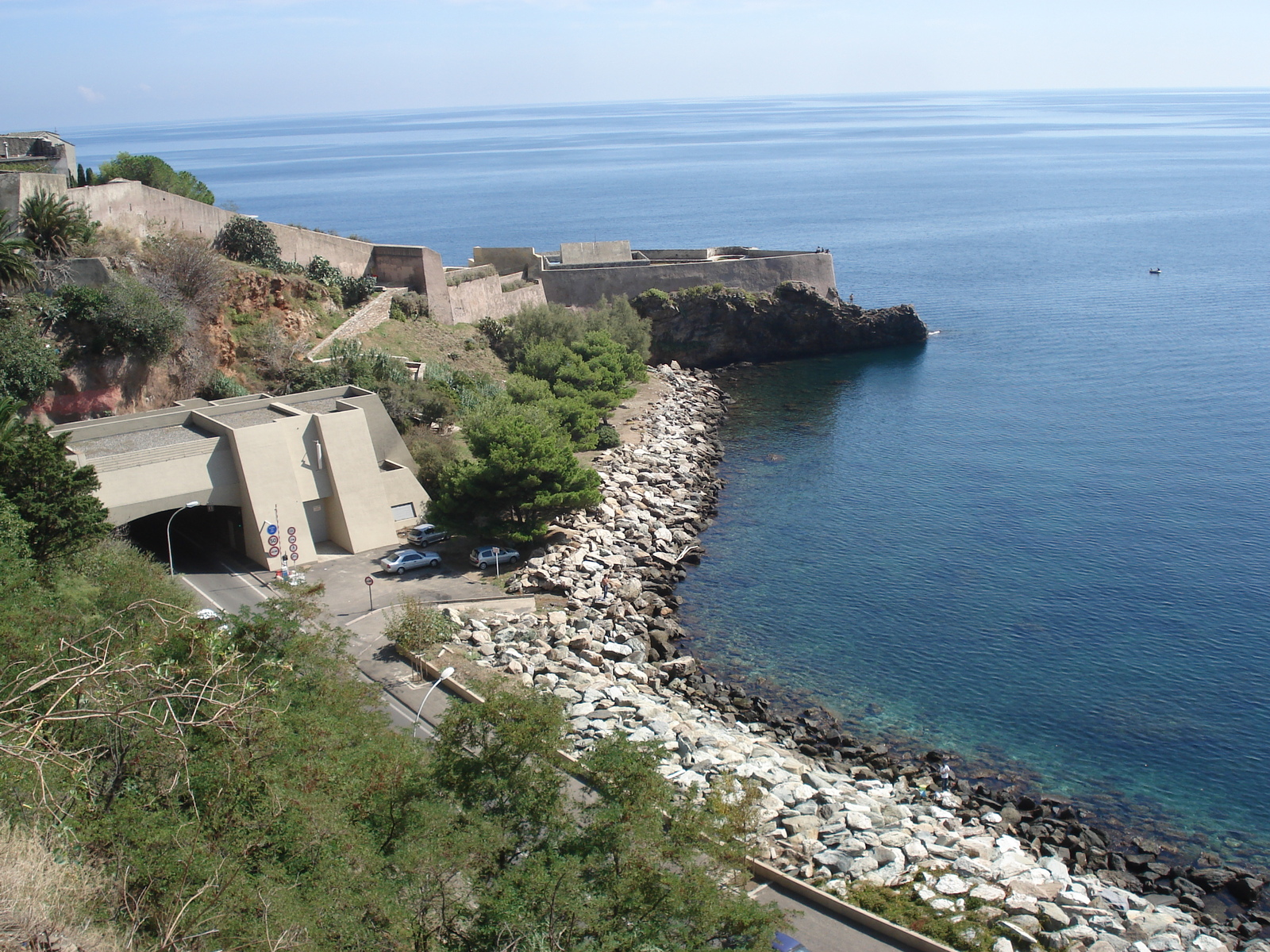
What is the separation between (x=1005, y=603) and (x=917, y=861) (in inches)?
582

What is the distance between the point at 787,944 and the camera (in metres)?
15.1

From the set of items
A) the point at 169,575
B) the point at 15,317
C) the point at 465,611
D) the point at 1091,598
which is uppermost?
the point at 15,317

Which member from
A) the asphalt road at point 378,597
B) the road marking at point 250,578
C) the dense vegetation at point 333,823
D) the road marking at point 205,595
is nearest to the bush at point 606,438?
the asphalt road at point 378,597

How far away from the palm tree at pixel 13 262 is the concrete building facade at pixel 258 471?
5493 millimetres

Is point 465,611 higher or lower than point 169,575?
lower

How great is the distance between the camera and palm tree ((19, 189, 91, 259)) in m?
35.5

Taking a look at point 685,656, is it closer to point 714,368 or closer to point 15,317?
point 15,317

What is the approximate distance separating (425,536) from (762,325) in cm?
3922

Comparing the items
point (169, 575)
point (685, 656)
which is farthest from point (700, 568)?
point (169, 575)

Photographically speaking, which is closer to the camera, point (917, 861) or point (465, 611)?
point (917, 861)

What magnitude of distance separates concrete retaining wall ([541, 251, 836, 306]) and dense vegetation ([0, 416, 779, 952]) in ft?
162

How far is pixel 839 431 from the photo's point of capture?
52125 mm

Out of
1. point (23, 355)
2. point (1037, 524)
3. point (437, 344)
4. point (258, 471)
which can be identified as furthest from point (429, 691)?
point (437, 344)

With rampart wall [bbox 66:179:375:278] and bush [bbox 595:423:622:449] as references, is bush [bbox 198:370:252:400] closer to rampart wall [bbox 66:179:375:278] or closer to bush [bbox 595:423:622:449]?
rampart wall [bbox 66:179:375:278]
